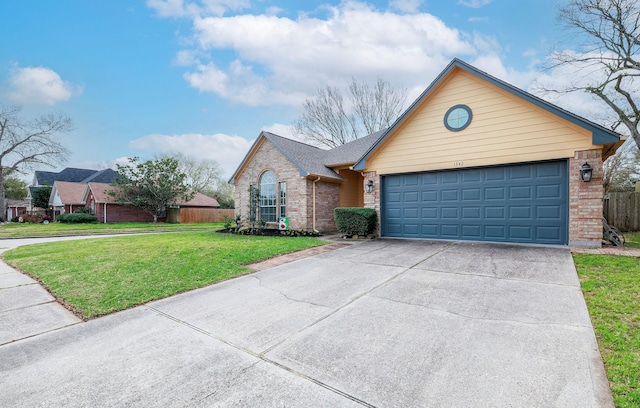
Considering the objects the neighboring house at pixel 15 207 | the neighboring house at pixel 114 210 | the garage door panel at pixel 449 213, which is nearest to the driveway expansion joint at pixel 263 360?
the garage door panel at pixel 449 213

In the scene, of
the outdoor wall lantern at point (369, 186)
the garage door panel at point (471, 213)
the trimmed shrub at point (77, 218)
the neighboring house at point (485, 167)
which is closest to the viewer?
the neighboring house at point (485, 167)

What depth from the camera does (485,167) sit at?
866cm

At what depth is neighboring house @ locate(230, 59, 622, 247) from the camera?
7.33 metres

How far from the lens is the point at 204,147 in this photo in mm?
35938

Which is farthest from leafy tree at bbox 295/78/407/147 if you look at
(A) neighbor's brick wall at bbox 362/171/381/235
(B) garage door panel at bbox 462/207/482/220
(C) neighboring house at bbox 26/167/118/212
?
(C) neighboring house at bbox 26/167/118/212

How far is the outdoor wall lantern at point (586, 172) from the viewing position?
23.0ft

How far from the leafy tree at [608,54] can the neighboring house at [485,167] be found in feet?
29.8

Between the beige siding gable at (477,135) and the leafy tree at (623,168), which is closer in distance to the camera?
the beige siding gable at (477,135)

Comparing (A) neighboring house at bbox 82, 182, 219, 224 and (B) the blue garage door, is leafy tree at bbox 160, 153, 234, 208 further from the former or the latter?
(B) the blue garage door

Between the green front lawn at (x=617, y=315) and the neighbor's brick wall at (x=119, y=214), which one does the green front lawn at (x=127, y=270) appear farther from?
the neighbor's brick wall at (x=119, y=214)

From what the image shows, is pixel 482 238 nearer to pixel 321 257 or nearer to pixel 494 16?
pixel 321 257

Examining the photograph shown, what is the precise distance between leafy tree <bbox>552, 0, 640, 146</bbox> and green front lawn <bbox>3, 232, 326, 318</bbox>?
1619cm

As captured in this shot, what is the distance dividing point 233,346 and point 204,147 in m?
37.0

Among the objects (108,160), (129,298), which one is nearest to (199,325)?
(129,298)
